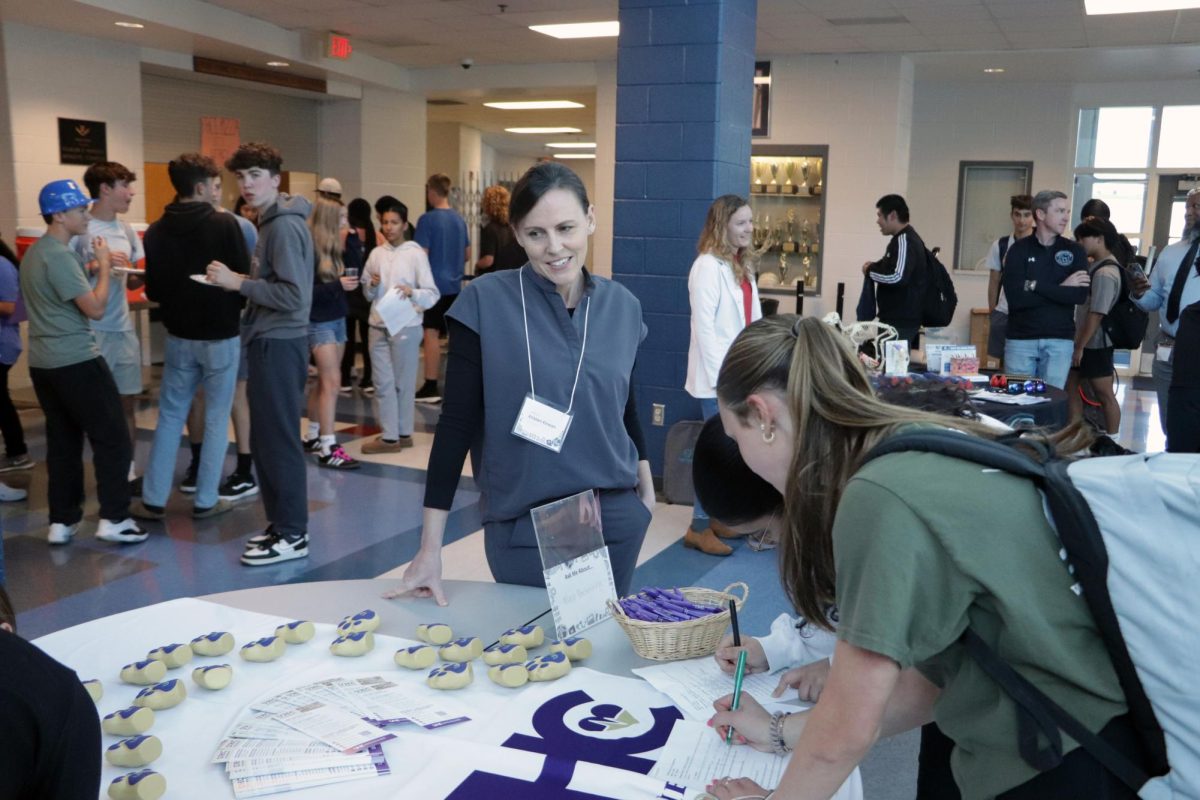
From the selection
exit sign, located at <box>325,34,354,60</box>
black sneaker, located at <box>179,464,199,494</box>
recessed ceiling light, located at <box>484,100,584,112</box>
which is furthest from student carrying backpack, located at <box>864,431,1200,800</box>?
recessed ceiling light, located at <box>484,100,584,112</box>

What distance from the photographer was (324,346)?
20.0 ft

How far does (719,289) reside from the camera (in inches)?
180

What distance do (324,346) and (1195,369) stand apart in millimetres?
4573

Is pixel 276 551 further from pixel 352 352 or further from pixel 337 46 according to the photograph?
pixel 337 46

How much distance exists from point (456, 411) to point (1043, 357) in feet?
14.9

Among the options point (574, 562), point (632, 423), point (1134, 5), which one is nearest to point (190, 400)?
point (632, 423)

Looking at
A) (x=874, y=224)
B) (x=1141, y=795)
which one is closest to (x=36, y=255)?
(x=1141, y=795)

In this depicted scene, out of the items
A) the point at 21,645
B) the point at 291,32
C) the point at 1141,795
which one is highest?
the point at 291,32

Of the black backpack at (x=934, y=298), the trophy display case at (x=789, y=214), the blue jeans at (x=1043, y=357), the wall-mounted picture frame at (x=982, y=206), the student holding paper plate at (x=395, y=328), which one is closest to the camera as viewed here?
the blue jeans at (x=1043, y=357)

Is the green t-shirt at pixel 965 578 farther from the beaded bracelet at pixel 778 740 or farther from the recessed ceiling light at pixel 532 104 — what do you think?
the recessed ceiling light at pixel 532 104

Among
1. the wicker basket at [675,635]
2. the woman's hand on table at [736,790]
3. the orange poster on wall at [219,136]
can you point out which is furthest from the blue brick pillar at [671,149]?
the orange poster on wall at [219,136]

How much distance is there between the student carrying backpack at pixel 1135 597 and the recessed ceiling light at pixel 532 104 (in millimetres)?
12005

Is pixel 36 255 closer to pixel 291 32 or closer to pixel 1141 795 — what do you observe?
pixel 1141 795

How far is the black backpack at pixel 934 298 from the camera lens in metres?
6.53
